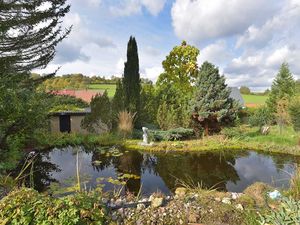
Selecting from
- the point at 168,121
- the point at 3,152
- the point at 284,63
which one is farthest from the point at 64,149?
the point at 284,63

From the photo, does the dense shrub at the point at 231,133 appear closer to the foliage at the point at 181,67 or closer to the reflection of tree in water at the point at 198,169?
the reflection of tree in water at the point at 198,169

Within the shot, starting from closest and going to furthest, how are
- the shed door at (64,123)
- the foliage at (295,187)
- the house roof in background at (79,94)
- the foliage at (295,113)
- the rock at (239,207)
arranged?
the rock at (239,207)
the foliage at (295,187)
the foliage at (295,113)
the shed door at (64,123)
the house roof in background at (79,94)

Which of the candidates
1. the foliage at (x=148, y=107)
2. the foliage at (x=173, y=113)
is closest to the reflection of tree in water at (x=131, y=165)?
the foliage at (x=173, y=113)

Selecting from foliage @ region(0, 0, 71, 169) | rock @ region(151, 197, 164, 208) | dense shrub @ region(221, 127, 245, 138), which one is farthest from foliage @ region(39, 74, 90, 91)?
rock @ region(151, 197, 164, 208)

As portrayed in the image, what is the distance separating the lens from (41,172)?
656 cm

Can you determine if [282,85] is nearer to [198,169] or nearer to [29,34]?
[198,169]

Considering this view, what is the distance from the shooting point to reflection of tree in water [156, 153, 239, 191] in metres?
5.96

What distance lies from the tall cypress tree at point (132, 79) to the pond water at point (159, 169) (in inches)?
129

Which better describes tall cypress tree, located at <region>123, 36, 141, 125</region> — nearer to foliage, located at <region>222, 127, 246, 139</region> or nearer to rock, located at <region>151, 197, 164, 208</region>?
foliage, located at <region>222, 127, 246, 139</region>

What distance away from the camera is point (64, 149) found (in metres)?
9.66

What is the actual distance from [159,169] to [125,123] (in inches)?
166

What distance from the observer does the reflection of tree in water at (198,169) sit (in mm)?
5958

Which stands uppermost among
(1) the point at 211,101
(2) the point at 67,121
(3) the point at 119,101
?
(3) the point at 119,101

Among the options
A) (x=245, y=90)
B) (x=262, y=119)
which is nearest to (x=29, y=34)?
(x=262, y=119)
